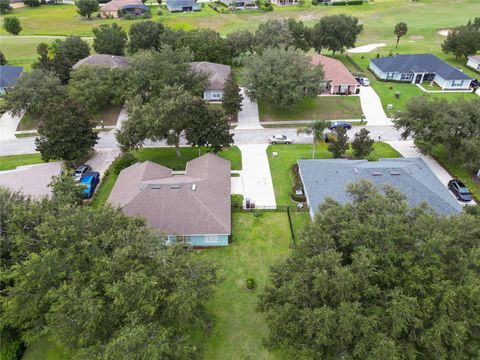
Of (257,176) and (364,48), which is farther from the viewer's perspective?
(364,48)

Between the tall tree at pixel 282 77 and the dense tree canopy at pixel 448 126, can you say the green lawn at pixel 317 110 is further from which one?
the dense tree canopy at pixel 448 126

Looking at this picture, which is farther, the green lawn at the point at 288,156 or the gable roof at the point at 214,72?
the gable roof at the point at 214,72

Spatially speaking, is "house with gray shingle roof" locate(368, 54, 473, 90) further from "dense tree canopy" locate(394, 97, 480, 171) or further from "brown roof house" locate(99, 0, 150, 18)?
"brown roof house" locate(99, 0, 150, 18)

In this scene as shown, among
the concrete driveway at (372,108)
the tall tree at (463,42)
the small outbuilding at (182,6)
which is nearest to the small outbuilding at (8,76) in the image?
the concrete driveway at (372,108)

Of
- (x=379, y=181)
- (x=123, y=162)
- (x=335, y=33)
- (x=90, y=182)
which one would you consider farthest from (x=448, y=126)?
(x=335, y=33)

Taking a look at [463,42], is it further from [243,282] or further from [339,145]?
[243,282]

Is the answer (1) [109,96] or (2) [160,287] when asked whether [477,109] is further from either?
(1) [109,96]

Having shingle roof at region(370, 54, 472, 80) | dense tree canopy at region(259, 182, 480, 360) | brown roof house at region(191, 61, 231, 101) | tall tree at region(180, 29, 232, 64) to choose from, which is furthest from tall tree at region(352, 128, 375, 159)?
tall tree at region(180, 29, 232, 64)
